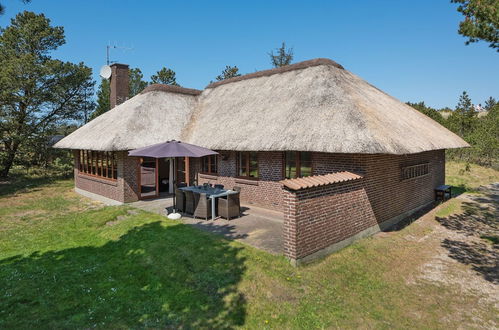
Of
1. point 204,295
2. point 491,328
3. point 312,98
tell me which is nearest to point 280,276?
point 204,295

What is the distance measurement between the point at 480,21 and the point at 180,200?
36.1 feet

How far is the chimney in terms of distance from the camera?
19469mm

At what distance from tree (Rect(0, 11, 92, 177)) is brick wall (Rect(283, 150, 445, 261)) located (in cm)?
2046

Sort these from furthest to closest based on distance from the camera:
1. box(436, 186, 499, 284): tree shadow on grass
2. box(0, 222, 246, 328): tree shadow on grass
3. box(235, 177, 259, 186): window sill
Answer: box(235, 177, 259, 186): window sill, box(436, 186, 499, 284): tree shadow on grass, box(0, 222, 246, 328): tree shadow on grass

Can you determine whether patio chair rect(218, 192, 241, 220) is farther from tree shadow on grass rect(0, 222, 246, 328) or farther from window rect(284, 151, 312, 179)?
window rect(284, 151, 312, 179)

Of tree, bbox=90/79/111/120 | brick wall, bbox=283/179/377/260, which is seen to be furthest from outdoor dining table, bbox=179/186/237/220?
tree, bbox=90/79/111/120

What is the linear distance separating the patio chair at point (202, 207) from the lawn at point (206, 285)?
3.20 feet

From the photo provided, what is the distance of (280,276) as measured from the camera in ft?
20.2

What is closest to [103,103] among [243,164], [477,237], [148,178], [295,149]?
[148,178]

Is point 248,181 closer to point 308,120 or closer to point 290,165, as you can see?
point 290,165

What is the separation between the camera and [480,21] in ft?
27.4

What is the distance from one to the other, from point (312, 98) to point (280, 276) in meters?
7.09

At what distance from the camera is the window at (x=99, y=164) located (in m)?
13.5

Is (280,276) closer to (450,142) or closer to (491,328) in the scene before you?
(491,328)
